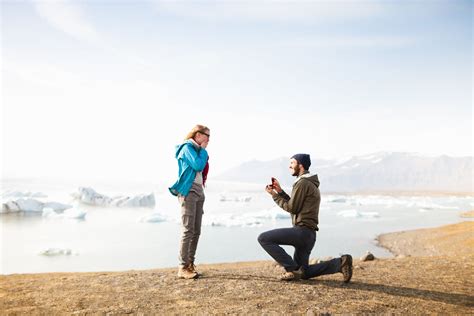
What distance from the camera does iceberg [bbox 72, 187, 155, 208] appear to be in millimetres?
37188

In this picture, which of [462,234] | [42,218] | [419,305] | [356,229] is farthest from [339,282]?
[42,218]

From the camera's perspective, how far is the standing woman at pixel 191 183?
5.37 metres

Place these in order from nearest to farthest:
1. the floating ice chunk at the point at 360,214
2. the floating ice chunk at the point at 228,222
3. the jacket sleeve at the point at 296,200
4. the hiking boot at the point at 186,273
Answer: the jacket sleeve at the point at 296,200 < the hiking boot at the point at 186,273 < the floating ice chunk at the point at 228,222 < the floating ice chunk at the point at 360,214

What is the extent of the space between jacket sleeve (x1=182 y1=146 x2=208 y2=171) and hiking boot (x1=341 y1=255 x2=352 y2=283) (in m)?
2.57

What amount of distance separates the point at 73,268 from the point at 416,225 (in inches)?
916

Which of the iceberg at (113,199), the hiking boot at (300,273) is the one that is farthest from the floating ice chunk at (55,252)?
the iceberg at (113,199)

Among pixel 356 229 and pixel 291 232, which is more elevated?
pixel 291 232

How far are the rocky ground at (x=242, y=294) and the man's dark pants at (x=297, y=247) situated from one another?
234 mm

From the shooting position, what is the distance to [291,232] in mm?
5125

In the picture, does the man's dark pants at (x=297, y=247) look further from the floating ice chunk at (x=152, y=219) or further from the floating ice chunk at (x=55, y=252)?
the floating ice chunk at (x=152, y=219)

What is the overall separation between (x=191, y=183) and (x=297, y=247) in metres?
1.87

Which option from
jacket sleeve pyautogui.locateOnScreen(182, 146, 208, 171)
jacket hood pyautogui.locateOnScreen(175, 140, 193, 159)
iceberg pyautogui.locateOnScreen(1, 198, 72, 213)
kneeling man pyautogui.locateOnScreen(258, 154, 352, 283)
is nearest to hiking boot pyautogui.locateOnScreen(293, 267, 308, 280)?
kneeling man pyautogui.locateOnScreen(258, 154, 352, 283)

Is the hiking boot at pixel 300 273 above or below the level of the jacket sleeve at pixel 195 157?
below

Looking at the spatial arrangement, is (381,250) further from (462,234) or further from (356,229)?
(356,229)
